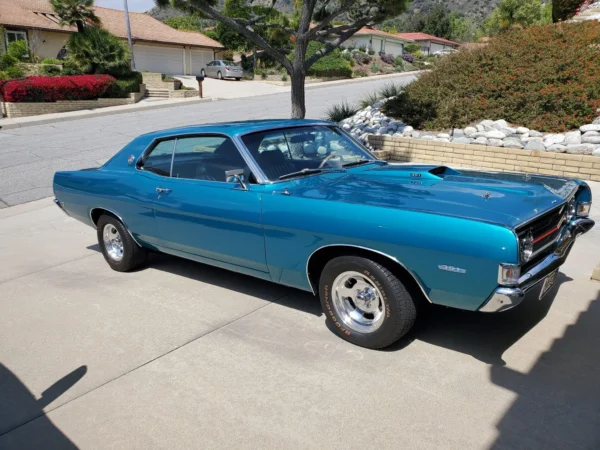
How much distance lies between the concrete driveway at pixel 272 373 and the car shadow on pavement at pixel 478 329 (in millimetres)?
15

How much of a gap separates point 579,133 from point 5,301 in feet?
30.6

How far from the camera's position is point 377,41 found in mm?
59188

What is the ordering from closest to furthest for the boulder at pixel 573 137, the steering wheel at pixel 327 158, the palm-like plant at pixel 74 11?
1. the steering wheel at pixel 327 158
2. the boulder at pixel 573 137
3. the palm-like plant at pixel 74 11

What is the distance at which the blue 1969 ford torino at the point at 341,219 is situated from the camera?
10.2 feet

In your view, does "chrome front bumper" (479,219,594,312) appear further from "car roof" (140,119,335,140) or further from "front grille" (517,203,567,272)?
"car roof" (140,119,335,140)

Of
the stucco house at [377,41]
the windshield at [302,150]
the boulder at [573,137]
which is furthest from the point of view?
the stucco house at [377,41]

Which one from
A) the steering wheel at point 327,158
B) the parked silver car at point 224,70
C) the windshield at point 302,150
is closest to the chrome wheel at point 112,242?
the windshield at point 302,150

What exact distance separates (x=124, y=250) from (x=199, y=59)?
134ft

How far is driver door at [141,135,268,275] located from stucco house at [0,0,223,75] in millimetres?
29680

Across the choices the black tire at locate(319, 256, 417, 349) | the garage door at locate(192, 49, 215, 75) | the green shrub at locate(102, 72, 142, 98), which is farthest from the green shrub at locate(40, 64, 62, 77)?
the black tire at locate(319, 256, 417, 349)

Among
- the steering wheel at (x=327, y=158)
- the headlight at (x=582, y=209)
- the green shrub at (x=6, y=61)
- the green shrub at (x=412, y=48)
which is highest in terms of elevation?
the green shrub at (x=412, y=48)

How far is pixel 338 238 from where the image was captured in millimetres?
3512

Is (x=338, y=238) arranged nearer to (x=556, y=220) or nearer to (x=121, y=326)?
(x=556, y=220)

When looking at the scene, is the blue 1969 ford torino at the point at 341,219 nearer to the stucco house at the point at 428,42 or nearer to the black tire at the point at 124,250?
the black tire at the point at 124,250
